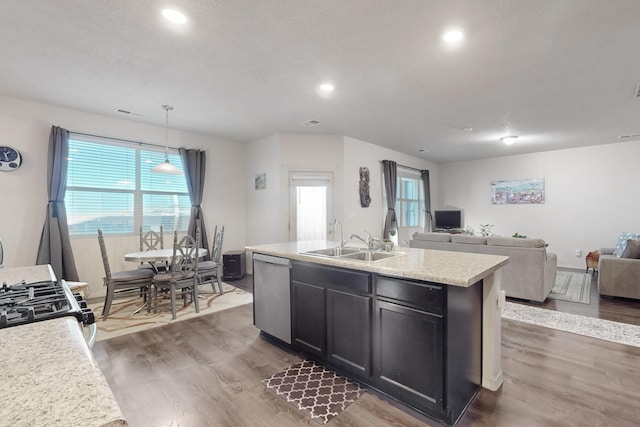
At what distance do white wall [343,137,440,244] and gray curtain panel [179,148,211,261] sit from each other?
262cm

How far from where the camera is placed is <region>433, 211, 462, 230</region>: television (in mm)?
8094

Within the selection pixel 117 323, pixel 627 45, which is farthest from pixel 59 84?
pixel 627 45

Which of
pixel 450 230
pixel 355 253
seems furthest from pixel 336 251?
pixel 450 230

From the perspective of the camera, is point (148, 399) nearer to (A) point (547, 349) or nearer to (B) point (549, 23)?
(A) point (547, 349)

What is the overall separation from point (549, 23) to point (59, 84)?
4865 millimetres

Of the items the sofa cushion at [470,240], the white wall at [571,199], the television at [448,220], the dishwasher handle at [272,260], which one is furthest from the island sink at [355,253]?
the white wall at [571,199]

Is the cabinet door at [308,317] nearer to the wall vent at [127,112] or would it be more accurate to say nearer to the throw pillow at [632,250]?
the wall vent at [127,112]

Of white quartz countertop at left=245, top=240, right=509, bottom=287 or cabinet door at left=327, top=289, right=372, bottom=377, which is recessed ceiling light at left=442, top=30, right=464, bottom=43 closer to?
white quartz countertop at left=245, top=240, right=509, bottom=287

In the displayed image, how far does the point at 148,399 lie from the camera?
2.12m

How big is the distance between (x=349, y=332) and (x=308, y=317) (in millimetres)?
455

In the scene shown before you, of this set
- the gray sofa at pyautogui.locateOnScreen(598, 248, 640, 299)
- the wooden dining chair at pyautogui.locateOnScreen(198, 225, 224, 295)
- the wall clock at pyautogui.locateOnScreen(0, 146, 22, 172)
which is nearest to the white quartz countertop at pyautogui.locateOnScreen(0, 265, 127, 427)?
the wooden dining chair at pyautogui.locateOnScreen(198, 225, 224, 295)

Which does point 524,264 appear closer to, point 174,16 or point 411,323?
point 411,323

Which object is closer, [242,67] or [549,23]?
[549,23]

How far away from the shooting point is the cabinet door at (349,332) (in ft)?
7.17
